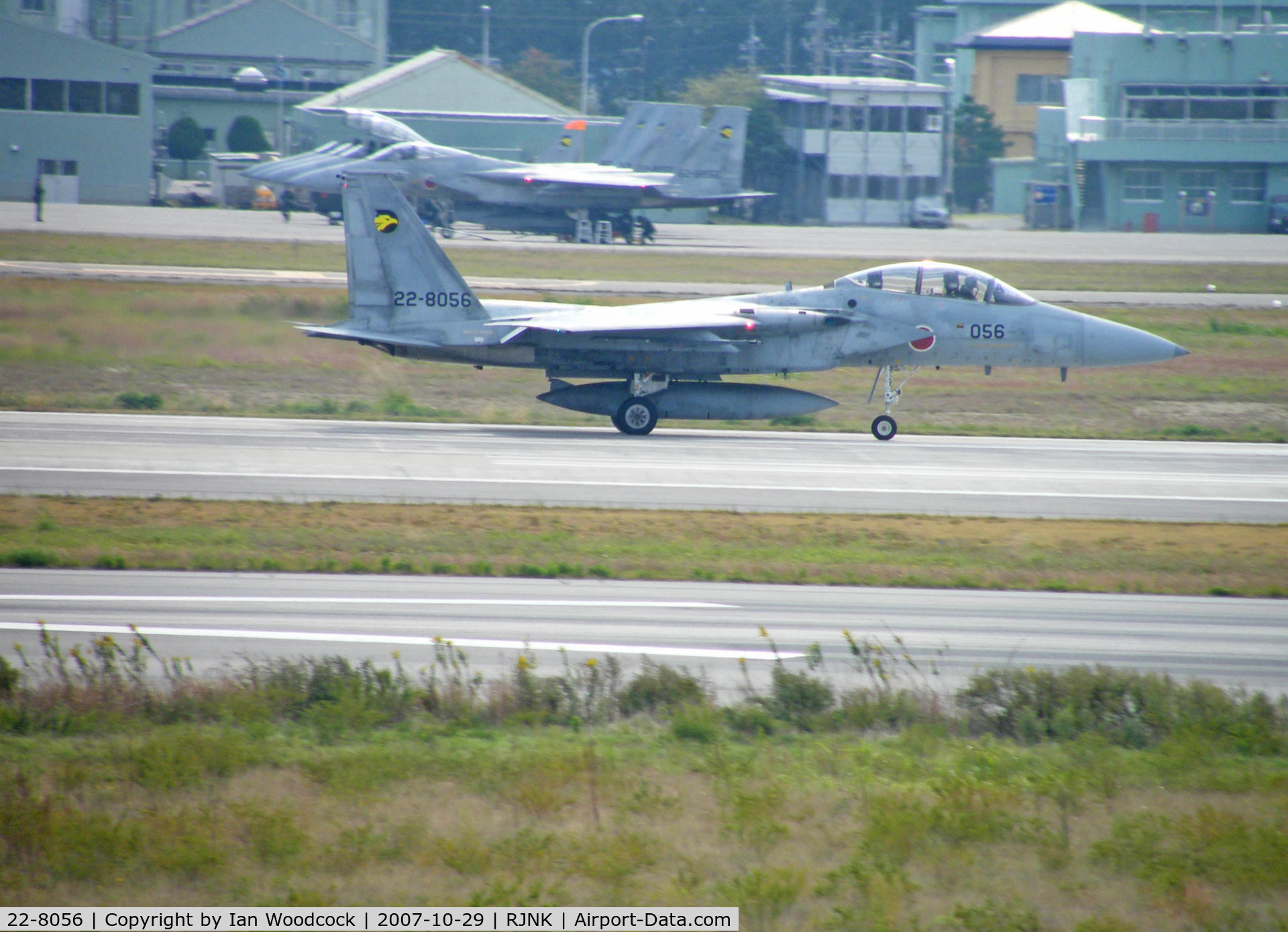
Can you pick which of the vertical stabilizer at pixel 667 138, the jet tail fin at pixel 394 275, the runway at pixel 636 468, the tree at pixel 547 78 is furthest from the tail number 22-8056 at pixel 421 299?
the tree at pixel 547 78

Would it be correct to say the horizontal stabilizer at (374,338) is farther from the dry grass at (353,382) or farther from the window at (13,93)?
the window at (13,93)

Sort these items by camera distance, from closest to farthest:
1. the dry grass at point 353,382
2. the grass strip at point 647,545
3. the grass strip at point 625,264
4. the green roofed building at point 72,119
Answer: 1. the grass strip at point 647,545
2. the dry grass at point 353,382
3. the grass strip at point 625,264
4. the green roofed building at point 72,119

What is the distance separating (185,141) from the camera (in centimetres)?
8044

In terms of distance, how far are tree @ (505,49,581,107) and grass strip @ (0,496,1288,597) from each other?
3999 inches

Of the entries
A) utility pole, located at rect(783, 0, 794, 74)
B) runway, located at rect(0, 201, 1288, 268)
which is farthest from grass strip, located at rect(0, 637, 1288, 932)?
utility pole, located at rect(783, 0, 794, 74)

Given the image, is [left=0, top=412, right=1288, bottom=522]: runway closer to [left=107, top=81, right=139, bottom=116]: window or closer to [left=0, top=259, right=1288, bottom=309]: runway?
[left=0, top=259, right=1288, bottom=309]: runway

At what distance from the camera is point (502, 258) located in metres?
48.3

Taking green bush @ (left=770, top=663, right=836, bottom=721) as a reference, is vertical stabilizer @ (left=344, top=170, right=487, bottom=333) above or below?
above

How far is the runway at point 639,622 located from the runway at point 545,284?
24777 millimetres

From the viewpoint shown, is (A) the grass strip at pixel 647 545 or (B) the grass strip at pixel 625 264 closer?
(A) the grass strip at pixel 647 545

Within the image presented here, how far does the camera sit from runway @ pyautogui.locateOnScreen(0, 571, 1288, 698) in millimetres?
10852

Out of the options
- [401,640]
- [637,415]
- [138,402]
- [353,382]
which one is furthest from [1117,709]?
[353,382]

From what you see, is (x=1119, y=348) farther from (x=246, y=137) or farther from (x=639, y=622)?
(x=246, y=137)

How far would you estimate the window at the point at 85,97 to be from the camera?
64688 millimetres
